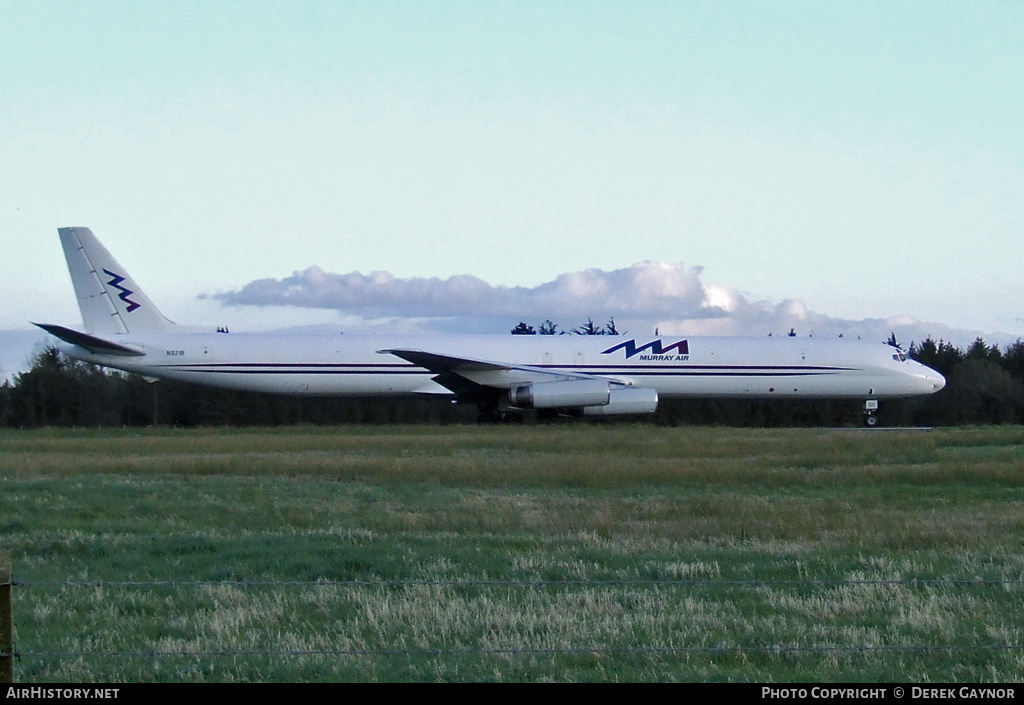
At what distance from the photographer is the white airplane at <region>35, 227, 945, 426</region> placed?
103ft

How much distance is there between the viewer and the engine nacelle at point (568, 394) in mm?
28734

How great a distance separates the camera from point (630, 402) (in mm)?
29203

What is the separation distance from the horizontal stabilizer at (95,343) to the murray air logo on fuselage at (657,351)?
13900 mm

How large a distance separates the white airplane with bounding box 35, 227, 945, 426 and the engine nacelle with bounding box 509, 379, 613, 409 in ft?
3.91

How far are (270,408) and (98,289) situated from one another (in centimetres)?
860

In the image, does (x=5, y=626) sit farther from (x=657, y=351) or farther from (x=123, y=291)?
(x=123, y=291)

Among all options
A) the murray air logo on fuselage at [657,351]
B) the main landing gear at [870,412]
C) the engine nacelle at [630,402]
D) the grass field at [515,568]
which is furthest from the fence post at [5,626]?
the main landing gear at [870,412]

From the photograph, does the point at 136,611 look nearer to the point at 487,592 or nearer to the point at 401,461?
the point at 487,592

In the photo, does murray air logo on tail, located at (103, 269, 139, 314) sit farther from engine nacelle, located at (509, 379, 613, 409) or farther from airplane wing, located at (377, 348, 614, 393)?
engine nacelle, located at (509, 379, 613, 409)

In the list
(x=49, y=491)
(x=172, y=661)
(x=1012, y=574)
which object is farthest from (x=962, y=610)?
(x=49, y=491)

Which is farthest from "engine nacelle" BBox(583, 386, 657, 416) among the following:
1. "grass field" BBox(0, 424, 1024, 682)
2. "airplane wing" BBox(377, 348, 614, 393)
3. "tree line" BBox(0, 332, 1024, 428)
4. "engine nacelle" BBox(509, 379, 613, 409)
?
"grass field" BBox(0, 424, 1024, 682)

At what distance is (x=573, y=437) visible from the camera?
24.5 metres

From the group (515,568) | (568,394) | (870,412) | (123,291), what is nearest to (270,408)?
(123,291)
